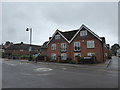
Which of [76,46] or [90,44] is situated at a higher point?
[90,44]

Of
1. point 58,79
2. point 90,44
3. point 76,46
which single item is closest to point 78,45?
point 76,46

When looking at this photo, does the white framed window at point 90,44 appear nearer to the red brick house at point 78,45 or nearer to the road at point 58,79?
the red brick house at point 78,45

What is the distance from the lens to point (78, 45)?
2827 cm

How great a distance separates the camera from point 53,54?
105 feet

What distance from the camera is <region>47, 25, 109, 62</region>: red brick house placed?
26042 millimetres

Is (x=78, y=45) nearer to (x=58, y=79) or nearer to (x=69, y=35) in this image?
(x=69, y=35)

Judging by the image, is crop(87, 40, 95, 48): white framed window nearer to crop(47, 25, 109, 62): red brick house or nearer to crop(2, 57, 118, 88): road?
crop(47, 25, 109, 62): red brick house

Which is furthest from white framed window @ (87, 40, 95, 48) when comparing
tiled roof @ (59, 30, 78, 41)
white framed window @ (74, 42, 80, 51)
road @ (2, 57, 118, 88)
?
road @ (2, 57, 118, 88)

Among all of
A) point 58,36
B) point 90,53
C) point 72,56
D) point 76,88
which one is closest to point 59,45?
point 58,36

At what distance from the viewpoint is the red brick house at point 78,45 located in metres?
26.0

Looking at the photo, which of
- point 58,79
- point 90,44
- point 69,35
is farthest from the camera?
point 69,35

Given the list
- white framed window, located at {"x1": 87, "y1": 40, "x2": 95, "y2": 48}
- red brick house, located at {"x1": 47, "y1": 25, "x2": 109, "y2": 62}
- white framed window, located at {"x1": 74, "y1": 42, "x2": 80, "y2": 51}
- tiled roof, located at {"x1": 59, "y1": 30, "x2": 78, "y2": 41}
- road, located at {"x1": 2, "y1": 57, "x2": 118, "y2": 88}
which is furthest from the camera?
tiled roof, located at {"x1": 59, "y1": 30, "x2": 78, "y2": 41}

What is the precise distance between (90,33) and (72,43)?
16.2 ft

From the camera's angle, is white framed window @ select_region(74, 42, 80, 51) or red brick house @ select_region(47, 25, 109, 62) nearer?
red brick house @ select_region(47, 25, 109, 62)
